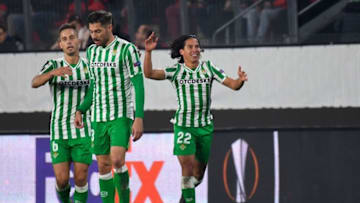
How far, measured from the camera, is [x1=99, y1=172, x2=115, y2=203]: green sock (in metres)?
10.5

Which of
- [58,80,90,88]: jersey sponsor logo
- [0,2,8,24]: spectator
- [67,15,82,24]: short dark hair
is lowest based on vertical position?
[58,80,90,88]: jersey sponsor logo

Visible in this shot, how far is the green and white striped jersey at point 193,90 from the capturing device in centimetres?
1158

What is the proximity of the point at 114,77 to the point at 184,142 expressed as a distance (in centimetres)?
143

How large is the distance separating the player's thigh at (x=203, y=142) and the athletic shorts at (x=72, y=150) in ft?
4.22

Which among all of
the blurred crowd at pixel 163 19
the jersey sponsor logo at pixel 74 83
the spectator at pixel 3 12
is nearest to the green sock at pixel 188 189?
the jersey sponsor logo at pixel 74 83

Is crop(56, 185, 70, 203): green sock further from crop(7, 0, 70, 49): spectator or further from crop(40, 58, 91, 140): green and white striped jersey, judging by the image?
crop(7, 0, 70, 49): spectator

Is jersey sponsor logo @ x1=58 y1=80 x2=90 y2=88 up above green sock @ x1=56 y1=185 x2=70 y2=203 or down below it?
above

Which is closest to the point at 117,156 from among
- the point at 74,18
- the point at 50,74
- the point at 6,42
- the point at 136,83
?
the point at 136,83

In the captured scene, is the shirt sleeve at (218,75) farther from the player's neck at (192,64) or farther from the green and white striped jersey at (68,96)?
the green and white striped jersey at (68,96)

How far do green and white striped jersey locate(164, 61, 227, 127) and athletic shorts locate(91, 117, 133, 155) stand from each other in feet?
4.05

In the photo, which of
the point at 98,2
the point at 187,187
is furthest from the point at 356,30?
the point at 187,187

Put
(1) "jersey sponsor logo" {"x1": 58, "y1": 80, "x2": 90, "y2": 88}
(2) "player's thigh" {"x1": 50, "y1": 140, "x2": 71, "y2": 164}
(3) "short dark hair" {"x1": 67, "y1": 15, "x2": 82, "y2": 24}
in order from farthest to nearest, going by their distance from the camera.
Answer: (3) "short dark hair" {"x1": 67, "y1": 15, "x2": 82, "y2": 24} < (2) "player's thigh" {"x1": 50, "y1": 140, "x2": 71, "y2": 164} < (1) "jersey sponsor logo" {"x1": 58, "y1": 80, "x2": 90, "y2": 88}

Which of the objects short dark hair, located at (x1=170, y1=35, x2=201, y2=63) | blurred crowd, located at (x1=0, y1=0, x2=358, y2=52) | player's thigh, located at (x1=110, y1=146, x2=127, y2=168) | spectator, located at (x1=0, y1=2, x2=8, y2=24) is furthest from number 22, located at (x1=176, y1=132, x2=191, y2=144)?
spectator, located at (x1=0, y1=2, x2=8, y2=24)

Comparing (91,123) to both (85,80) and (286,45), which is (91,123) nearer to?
(85,80)
